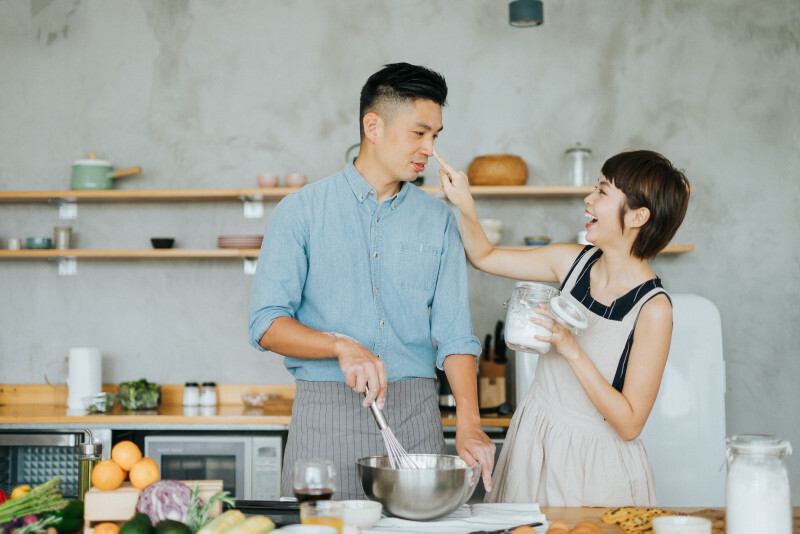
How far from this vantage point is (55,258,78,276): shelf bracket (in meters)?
4.19

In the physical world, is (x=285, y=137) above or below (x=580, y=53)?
below

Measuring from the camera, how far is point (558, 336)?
1.77 meters

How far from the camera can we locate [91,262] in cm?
422

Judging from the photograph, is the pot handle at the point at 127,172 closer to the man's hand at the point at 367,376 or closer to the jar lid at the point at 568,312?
the man's hand at the point at 367,376

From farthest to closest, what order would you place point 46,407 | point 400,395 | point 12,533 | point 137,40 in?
point 137,40 → point 46,407 → point 400,395 → point 12,533

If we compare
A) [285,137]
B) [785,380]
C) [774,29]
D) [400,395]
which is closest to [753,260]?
[785,380]

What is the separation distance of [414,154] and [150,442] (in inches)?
85.3

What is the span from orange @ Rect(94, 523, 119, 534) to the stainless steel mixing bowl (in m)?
0.43

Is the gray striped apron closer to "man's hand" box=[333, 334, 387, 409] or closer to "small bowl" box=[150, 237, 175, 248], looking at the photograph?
"man's hand" box=[333, 334, 387, 409]

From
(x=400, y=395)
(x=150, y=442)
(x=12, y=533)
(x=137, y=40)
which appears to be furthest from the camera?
(x=137, y=40)

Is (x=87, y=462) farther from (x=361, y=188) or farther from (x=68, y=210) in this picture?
(x=68, y=210)

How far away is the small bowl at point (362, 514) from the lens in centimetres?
135

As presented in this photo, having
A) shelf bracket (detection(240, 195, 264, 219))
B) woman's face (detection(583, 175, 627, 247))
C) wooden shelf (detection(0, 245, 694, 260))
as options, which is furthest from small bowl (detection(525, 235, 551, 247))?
woman's face (detection(583, 175, 627, 247))

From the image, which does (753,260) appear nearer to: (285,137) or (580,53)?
(580,53)
